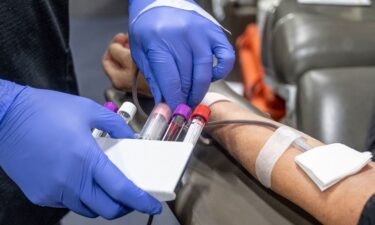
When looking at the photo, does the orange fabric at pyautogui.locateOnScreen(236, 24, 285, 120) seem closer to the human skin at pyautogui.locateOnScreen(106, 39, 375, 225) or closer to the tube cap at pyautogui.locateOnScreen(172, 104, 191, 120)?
the human skin at pyautogui.locateOnScreen(106, 39, 375, 225)

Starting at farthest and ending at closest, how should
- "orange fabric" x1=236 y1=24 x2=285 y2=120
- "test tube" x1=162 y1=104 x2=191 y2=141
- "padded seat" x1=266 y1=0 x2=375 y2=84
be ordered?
"orange fabric" x1=236 y1=24 x2=285 y2=120 < "padded seat" x1=266 y1=0 x2=375 y2=84 < "test tube" x1=162 y1=104 x2=191 y2=141

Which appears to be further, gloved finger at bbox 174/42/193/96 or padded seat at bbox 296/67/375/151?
padded seat at bbox 296/67/375/151

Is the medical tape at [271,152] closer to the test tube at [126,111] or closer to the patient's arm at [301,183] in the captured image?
the patient's arm at [301,183]

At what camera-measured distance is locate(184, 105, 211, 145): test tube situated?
0.67 meters

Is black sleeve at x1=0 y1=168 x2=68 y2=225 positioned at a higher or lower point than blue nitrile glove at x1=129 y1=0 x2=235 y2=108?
lower

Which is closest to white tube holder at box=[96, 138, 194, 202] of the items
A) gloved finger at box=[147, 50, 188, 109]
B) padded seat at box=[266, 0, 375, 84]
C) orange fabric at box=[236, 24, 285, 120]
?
gloved finger at box=[147, 50, 188, 109]

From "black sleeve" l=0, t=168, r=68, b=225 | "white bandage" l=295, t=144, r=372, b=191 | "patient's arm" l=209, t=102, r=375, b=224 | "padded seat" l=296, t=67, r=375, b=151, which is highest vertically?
"white bandage" l=295, t=144, r=372, b=191

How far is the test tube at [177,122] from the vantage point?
698mm

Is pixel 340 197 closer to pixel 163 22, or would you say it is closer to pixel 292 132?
pixel 292 132

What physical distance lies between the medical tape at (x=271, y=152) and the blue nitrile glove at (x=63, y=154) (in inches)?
8.2

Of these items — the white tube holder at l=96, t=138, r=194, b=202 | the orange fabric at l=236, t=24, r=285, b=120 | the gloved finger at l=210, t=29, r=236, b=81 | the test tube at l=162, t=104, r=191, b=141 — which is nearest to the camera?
the white tube holder at l=96, t=138, r=194, b=202

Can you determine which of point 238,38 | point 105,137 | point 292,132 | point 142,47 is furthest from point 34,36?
point 238,38

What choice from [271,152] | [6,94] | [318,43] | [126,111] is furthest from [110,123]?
[318,43]

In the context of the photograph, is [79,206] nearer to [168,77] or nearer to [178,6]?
[168,77]
